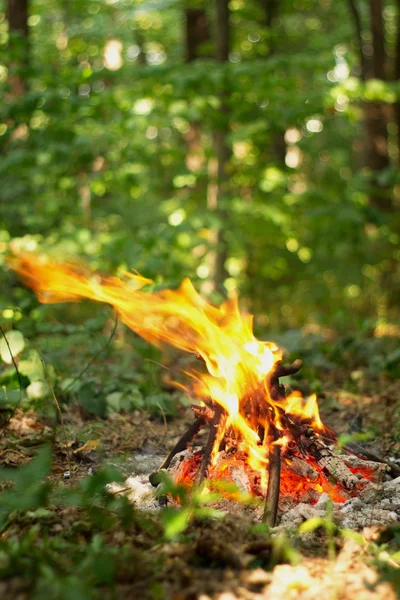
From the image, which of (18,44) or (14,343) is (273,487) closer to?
(14,343)

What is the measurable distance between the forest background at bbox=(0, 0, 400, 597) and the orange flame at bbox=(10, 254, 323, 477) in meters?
0.46

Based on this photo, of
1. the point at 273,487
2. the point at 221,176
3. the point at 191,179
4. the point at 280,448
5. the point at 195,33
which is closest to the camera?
the point at 273,487

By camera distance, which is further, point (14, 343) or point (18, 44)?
point (18, 44)

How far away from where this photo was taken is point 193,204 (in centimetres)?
941

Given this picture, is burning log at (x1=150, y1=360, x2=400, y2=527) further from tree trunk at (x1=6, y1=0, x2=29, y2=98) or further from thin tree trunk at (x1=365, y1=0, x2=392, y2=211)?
thin tree trunk at (x1=365, y1=0, x2=392, y2=211)

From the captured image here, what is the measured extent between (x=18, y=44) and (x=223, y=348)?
212 inches

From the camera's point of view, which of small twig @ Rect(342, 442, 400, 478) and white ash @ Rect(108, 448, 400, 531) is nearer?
white ash @ Rect(108, 448, 400, 531)

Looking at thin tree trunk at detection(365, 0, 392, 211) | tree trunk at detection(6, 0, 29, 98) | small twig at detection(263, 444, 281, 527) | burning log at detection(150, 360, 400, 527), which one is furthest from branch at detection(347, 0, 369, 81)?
small twig at detection(263, 444, 281, 527)

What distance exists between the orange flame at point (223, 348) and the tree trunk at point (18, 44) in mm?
4160

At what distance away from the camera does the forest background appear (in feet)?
20.0

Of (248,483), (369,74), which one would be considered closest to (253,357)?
(248,483)

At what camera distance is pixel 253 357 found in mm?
3723

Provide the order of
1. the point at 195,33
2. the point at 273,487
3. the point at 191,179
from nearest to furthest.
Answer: the point at 273,487, the point at 191,179, the point at 195,33

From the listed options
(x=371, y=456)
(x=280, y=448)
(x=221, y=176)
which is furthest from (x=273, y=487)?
(x=221, y=176)
